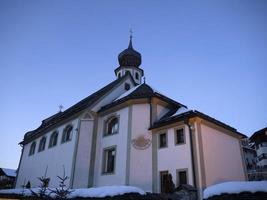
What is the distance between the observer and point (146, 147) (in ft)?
58.0

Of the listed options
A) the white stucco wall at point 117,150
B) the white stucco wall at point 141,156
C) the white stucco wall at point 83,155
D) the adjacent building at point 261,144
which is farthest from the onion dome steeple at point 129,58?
the adjacent building at point 261,144

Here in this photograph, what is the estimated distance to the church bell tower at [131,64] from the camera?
1222 inches

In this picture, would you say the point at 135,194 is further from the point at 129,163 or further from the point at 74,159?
the point at 74,159

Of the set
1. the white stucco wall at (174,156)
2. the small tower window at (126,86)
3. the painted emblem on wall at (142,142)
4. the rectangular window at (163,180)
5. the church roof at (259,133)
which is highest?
the small tower window at (126,86)

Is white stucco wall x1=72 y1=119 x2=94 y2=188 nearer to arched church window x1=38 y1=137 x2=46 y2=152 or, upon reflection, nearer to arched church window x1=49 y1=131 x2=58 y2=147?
arched church window x1=49 y1=131 x2=58 y2=147

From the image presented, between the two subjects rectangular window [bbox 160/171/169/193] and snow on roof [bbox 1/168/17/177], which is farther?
snow on roof [bbox 1/168/17/177]

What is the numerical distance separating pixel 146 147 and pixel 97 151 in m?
4.71

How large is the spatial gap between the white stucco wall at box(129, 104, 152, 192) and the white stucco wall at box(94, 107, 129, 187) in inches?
26.6

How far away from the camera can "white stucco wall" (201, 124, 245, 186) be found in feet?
50.5

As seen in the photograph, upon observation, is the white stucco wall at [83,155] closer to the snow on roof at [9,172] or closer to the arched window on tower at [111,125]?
the arched window on tower at [111,125]

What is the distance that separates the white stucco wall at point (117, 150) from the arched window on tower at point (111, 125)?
1.28 ft

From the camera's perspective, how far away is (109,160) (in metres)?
19.2

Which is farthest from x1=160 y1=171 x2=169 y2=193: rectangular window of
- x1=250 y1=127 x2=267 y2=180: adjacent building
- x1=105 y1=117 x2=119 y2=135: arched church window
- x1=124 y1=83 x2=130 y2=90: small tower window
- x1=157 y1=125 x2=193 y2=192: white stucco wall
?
x1=250 y1=127 x2=267 y2=180: adjacent building

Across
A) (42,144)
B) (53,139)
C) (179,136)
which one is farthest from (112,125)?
(42,144)
